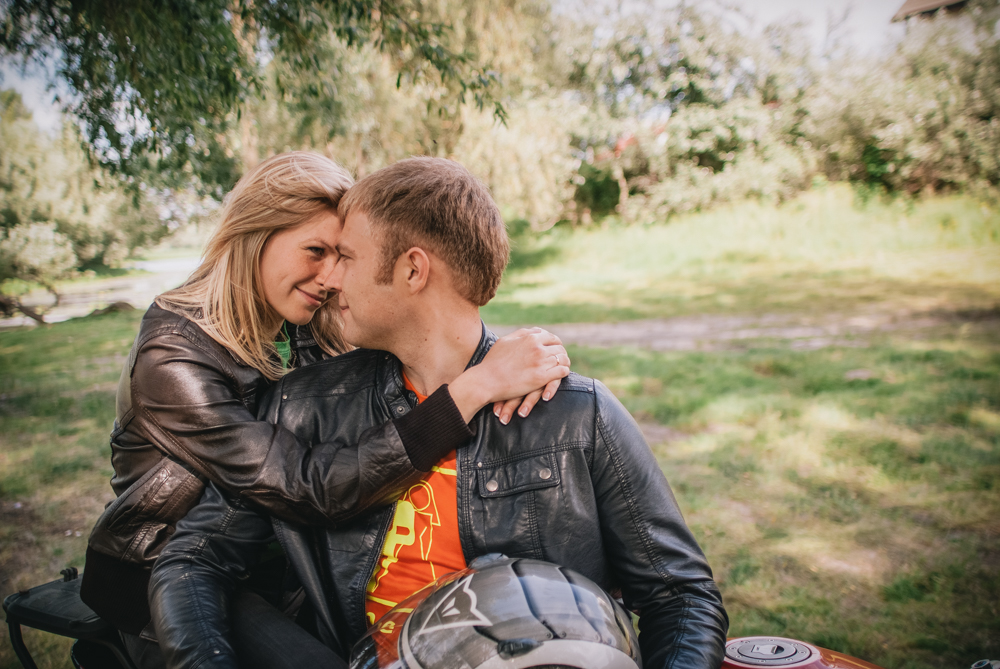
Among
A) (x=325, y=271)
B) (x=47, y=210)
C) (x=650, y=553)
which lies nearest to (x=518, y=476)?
(x=650, y=553)

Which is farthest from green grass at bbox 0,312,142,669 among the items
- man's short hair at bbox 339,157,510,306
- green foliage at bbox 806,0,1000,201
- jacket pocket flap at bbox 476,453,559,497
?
green foliage at bbox 806,0,1000,201

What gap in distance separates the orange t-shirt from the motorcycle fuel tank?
2.45 ft

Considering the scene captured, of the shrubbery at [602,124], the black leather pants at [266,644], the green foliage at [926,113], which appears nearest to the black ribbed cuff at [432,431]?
the black leather pants at [266,644]

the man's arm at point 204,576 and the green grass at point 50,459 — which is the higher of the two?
the man's arm at point 204,576

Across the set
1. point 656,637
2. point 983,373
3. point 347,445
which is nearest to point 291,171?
point 347,445

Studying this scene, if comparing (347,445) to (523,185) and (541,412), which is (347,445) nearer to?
(541,412)

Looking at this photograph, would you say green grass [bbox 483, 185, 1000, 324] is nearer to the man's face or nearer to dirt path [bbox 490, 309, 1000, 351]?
dirt path [bbox 490, 309, 1000, 351]

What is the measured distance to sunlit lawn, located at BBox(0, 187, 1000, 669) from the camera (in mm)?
3428

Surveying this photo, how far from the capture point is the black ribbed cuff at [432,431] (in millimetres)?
1783

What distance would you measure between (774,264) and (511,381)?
14.8 metres

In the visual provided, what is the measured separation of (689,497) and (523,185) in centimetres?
1336

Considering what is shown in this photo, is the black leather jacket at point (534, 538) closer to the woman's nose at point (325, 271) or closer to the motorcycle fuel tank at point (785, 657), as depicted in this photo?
the motorcycle fuel tank at point (785, 657)

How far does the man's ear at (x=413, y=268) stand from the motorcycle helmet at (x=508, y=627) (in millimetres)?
887

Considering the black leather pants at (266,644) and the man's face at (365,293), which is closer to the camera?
the black leather pants at (266,644)
